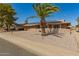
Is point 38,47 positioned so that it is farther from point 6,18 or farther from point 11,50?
point 6,18

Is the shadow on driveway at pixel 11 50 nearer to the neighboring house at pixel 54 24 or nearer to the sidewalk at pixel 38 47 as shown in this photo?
the sidewalk at pixel 38 47

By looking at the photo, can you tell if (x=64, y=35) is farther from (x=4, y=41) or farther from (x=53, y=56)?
(x=4, y=41)

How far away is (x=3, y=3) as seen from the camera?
14.3ft

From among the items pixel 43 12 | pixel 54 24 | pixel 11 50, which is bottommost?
pixel 11 50

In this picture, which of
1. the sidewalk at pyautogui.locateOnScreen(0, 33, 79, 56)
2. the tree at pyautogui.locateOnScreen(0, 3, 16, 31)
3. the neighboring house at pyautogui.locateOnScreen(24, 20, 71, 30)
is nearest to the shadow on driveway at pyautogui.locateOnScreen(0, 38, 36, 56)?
the sidewalk at pyautogui.locateOnScreen(0, 33, 79, 56)

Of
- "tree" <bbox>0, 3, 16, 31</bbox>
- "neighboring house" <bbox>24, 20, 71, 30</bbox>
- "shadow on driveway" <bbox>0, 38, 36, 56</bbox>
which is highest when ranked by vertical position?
"tree" <bbox>0, 3, 16, 31</bbox>

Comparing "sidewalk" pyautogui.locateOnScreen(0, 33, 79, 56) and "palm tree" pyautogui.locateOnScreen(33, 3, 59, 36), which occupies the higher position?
"palm tree" pyautogui.locateOnScreen(33, 3, 59, 36)

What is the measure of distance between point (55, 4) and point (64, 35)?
1.75 feet

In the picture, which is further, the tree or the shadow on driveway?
the tree

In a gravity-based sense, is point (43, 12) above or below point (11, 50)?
above

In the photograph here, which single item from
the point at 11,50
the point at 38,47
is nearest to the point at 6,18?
the point at 11,50

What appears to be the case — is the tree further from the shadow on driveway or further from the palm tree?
the palm tree

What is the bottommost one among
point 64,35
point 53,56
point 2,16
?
point 53,56

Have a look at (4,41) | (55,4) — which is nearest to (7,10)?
(4,41)
